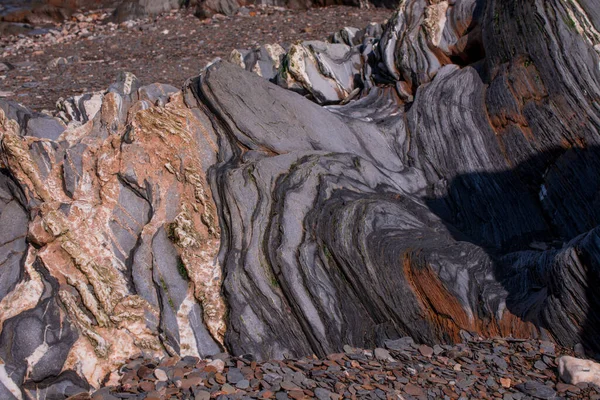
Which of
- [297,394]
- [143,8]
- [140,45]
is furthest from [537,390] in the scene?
[143,8]

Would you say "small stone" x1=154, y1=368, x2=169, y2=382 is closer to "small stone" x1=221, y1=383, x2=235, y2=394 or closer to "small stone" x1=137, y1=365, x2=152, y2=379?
"small stone" x1=137, y1=365, x2=152, y2=379

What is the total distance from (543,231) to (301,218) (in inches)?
111

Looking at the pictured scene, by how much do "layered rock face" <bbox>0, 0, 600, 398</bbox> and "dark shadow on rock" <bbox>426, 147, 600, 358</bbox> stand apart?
0.7 inches

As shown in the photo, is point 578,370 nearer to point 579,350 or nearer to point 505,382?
point 579,350

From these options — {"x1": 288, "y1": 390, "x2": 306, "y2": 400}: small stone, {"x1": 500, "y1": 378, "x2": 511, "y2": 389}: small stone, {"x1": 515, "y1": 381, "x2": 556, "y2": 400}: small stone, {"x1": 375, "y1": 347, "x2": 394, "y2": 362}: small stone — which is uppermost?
{"x1": 515, "y1": 381, "x2": 556, "y2": 400}: small stone

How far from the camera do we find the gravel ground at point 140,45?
14.6 metres

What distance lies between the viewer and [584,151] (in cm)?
701

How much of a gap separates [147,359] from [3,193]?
8.67 ft

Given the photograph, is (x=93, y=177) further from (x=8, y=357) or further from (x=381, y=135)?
(x=381, y=135)

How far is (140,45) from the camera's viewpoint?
18328mm

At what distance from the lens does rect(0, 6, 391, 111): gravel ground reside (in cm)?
1462

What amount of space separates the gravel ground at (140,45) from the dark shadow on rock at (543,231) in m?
8.13

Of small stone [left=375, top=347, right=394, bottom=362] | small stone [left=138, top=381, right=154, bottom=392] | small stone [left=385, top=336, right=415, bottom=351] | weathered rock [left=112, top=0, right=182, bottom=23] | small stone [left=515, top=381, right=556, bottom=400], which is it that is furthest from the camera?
weathered rock [left=112, top=0, right=182, bottom=23]

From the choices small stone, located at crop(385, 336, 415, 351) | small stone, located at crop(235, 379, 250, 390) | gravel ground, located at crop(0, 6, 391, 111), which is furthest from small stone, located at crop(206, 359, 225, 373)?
gravel ground, located at crop(0, 6, 391, 111)
